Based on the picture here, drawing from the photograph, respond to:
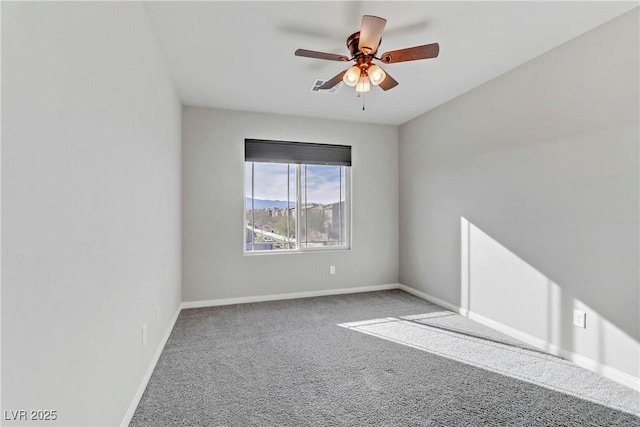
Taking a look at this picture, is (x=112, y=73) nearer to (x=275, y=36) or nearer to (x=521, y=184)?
(x=275, y=36)

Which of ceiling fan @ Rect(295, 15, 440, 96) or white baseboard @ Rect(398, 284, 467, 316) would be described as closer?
ceiling fan @ Rect(295, 15, 440, 96)

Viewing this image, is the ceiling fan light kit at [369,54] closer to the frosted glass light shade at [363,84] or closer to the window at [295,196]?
the frosted glass light shade at [363,84]

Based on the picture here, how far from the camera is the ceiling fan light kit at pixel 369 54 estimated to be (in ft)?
6.65

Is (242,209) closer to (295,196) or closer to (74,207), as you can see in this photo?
(295,196)

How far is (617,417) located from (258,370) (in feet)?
7.42

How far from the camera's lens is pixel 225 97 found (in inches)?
144

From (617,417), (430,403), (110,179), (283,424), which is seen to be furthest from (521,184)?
(110,179)

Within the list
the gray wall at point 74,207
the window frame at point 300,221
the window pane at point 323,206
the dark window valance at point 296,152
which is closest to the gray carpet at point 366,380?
the gray wall at point 74,207

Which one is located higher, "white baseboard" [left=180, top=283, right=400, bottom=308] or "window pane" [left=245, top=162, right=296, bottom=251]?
"window pane" [left=245, top=162, right=296, bottom=251]

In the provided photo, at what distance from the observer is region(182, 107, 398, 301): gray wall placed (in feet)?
13.0

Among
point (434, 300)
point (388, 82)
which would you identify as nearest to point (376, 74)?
point (388, 82)

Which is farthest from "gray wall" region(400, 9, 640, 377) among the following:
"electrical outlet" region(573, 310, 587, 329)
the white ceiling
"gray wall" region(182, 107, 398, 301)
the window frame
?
the window frame

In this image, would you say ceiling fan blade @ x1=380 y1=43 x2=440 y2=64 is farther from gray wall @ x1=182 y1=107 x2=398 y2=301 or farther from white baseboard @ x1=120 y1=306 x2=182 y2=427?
white baseboard @ x1=120 y1=306 x2=182 y2=427

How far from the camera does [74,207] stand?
1.17 meters
